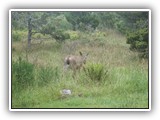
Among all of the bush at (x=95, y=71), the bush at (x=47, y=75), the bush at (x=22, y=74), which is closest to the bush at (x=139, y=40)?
the bush at (x=95, y=71)

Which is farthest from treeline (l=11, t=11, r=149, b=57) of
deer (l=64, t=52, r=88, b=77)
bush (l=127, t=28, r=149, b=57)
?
deer (l=64, t=52, r=88, b=77)

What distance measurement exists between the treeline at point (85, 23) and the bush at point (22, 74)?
23 cm

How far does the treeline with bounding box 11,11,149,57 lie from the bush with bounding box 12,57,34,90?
0.76ft

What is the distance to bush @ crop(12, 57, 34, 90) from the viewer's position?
7.36 metres

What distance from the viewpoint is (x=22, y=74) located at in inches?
291

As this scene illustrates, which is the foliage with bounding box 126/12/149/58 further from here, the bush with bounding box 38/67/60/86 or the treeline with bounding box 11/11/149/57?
the bush with bounding box 38/67/60/86

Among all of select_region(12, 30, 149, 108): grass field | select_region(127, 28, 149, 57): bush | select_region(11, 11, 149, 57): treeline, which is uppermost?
select_region(11, 11, 149, 57): treeline

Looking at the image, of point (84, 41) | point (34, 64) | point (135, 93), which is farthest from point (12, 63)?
point (135, 93)

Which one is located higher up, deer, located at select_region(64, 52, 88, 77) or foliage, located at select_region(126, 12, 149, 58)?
foliage, located at select_region(126, 12, 149, 58)

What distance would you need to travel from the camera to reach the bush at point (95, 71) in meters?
7.40

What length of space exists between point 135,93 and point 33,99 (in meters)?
0.93

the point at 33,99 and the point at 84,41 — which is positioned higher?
the point at 84,41
